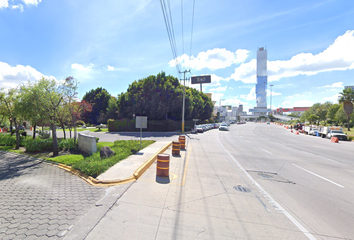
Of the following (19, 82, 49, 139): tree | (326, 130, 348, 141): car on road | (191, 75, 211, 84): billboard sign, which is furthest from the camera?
(191, 75, 211, 84): billboard sign

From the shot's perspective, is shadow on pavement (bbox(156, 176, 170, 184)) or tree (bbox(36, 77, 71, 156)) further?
tree (bbox(36, 77, 71, 156))

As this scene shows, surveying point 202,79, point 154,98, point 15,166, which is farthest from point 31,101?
point 202,79

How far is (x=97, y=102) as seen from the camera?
59500 mm

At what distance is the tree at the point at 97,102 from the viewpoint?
59.3 meters

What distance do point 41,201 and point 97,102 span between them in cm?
5986

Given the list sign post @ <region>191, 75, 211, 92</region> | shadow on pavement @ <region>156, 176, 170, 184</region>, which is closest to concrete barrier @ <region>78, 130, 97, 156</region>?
shadow on pavement @ <region>156, 176, 170, 184</region>

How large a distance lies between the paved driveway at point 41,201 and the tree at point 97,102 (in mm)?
54935

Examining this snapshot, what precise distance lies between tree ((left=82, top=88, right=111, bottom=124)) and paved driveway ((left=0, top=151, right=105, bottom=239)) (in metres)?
54.9

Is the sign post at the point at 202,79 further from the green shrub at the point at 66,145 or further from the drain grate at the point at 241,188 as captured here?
the drain grate at the point at 241,188

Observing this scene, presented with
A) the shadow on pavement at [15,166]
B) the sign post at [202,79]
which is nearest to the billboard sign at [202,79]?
the sign post at [202,79]

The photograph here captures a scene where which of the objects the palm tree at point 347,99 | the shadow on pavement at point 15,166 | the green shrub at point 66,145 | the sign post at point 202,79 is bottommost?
the shadow on pavement at point 15,166

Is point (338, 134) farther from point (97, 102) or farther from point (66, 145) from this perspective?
point (97, 102)

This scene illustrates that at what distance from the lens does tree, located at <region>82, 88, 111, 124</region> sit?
59.3 metres

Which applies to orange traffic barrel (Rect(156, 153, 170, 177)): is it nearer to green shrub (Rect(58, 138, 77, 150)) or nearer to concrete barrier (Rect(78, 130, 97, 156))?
concrete barrier (Rect(78, 130, 97, 156))
